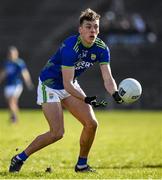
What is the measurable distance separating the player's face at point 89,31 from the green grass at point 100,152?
1.73 meters

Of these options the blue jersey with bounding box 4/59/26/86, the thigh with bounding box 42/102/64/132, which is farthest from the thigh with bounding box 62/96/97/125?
the blue jersey with bounding box 4/59/26/86

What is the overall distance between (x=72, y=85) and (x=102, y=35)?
83.4 ft

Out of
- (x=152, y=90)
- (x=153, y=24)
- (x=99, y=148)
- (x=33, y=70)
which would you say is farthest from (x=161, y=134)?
(x=153, y=24)

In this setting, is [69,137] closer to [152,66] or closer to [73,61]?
[73,61]

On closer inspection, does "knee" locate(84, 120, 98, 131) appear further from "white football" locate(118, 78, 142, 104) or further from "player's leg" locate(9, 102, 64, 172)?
"white football" locate(118, 78, 142, 104)

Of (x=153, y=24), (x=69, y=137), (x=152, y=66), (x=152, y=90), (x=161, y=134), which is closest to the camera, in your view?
(x=69, y=137)

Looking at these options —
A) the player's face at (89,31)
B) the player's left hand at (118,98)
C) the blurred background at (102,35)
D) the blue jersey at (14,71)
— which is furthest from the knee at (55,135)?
the blurred background at (102,35)

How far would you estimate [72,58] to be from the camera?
8477mm

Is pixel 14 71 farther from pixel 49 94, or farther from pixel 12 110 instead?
pixel 49 94

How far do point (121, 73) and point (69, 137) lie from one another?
1543 centimetres

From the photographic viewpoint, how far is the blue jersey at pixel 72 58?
8508 mm

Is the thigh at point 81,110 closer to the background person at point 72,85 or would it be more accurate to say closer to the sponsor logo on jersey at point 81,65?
the background person at point 72,85

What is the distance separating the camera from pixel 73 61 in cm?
851

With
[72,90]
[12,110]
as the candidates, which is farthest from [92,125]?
[12,110]
